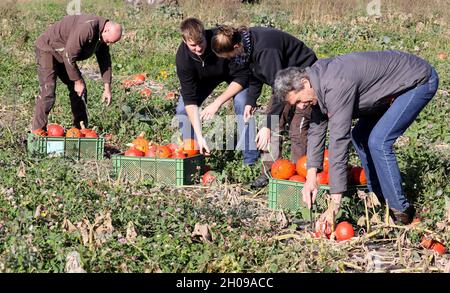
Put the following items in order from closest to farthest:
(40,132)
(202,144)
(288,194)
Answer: (288,194)
(202,144)
(40,132)

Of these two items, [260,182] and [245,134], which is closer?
[260,182]

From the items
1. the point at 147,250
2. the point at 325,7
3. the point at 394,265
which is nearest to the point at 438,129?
the point at 394,265

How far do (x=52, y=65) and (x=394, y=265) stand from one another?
4663 millimetres

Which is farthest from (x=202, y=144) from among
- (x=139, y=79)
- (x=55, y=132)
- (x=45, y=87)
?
(x=139, y=79)

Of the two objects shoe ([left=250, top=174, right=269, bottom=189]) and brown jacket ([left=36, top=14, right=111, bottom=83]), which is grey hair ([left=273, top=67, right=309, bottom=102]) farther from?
brown jacket ([left=36, top=14, right=111, bottom=83])

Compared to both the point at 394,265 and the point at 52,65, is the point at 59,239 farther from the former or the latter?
the point at 52,65

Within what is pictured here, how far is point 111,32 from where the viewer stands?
823 cm

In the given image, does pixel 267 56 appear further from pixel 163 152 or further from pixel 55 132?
pixel 55 132

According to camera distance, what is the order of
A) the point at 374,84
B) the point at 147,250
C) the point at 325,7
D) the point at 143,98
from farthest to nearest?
the point at 325,7
the point at 143,98
the point at 374,84
the point at 147,250

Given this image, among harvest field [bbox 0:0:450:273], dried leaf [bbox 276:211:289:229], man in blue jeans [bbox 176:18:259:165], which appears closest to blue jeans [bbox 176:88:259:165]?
man in blue jeans [bbox 176:18:259:165]

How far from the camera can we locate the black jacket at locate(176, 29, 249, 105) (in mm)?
7078

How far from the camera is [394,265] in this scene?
215 inches

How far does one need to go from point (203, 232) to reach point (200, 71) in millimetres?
2146

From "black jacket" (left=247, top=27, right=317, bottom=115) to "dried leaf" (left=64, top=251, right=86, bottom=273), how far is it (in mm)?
2412
